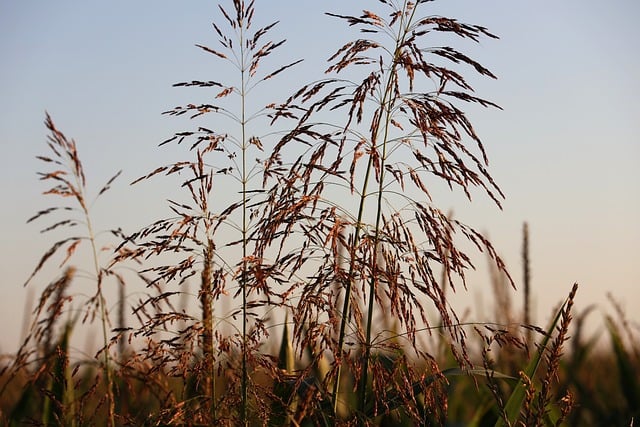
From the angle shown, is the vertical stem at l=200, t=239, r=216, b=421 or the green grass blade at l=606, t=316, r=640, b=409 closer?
the vertical stem at l=200, t=239, r=216, b=421

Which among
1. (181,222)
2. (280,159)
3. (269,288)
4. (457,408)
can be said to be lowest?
(457,408)

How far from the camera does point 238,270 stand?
3.20 metres

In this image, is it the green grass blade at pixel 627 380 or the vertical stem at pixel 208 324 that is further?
the green grass blade at pixel 627 380

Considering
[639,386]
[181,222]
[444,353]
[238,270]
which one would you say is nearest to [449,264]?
[238,270]

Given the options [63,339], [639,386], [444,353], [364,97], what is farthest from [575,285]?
[639,386]

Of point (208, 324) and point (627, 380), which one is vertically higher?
point (208, 324)

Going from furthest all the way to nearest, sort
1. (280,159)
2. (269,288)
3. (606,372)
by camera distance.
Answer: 1. (606,372)
2. (280,159)
3. (269,288)

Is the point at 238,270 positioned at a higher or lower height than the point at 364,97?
lower

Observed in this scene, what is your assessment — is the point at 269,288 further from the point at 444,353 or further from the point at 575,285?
the point at 444,353

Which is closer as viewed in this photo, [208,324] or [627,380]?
[208,324]

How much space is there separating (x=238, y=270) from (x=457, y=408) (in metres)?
3.67

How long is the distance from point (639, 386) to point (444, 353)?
1547 millimetres

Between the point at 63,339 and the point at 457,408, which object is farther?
the point at 457,408

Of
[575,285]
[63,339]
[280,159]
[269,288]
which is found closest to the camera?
[575,285]
